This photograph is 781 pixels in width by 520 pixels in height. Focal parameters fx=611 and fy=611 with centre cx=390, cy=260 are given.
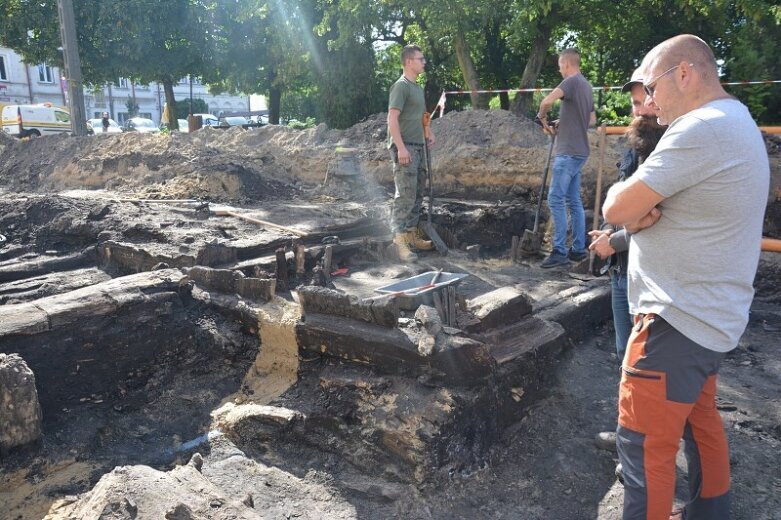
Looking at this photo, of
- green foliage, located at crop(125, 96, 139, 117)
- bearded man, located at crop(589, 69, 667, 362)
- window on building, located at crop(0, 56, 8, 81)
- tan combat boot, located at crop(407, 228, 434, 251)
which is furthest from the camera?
green foliage, located at crop(125, 96, 139, 117)

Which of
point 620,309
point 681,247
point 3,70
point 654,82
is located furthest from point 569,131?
point 3,70

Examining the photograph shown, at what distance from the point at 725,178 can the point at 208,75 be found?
2354 centimetres

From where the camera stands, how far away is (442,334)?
3.65 meters

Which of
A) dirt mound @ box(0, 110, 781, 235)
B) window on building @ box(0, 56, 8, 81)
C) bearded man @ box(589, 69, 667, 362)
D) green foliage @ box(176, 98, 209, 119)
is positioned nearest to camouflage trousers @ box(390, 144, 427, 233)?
dirt mound @ box(0, 110, 781, 235)

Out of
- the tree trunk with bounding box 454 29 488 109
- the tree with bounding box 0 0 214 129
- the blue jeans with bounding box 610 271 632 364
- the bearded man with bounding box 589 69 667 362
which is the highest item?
the tree with bounding box 0 0 214 129

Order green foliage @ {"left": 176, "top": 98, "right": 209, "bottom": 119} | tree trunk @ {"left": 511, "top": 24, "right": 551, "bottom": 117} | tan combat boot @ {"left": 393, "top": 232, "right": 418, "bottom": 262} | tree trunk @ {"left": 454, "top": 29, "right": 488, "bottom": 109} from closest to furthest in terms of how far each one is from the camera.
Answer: tan combat boot @ {"left": 393, "top": 232, "right": 418, "bottom": 262} < tree trunk @ {"left": 511, "top": 24, "right": 551, "bottom": 117} < tree trunk @ {"left": 454, "top": 29, "right": 488, "bottom": 109} < green foliage @ {"left": 176, "top": 98, "right": 209, "bottom": 119}

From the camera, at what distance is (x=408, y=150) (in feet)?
20.3

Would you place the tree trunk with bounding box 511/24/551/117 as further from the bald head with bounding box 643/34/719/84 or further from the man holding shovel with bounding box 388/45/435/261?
the bald head with bounding box 643/34/719/84

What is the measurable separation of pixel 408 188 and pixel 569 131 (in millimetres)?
1650

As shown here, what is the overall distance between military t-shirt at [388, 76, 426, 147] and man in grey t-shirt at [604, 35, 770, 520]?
379cm

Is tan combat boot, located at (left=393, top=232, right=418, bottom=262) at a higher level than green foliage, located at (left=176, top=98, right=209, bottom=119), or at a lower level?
lower

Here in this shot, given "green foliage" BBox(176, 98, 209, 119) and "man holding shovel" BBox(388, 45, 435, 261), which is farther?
"green foliage" BBox(176, 98, 209, 119)

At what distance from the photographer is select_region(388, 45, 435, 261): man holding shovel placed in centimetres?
592

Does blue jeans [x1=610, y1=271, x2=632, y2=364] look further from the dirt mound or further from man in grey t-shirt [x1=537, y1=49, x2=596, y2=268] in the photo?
the dirt mound
